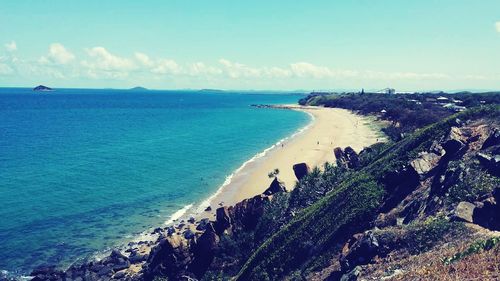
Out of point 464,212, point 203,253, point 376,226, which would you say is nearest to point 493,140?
point 464,212

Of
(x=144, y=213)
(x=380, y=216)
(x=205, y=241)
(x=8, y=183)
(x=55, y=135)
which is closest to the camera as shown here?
(x=380, y=216)

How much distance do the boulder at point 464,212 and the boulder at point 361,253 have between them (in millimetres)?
3650

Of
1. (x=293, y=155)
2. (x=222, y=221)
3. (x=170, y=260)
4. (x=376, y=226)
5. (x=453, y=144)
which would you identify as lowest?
(x=170, y=260)

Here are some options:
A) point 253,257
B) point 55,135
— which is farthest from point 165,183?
point 55,135

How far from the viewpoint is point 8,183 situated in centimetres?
5350

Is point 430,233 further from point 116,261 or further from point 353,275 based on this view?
point 116,261

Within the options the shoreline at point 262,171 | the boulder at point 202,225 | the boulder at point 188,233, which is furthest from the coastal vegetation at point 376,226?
the shoreline at point 262,171

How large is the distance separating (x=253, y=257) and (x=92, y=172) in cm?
4285

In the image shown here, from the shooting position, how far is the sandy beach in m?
51.9

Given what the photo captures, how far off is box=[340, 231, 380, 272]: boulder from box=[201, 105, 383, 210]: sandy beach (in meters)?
28.8

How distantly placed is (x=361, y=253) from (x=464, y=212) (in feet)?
16.2

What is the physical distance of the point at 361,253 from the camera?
18.4 m

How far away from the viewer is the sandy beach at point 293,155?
5188cm

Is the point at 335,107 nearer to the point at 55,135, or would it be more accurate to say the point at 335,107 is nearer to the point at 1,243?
the point at 55,135
